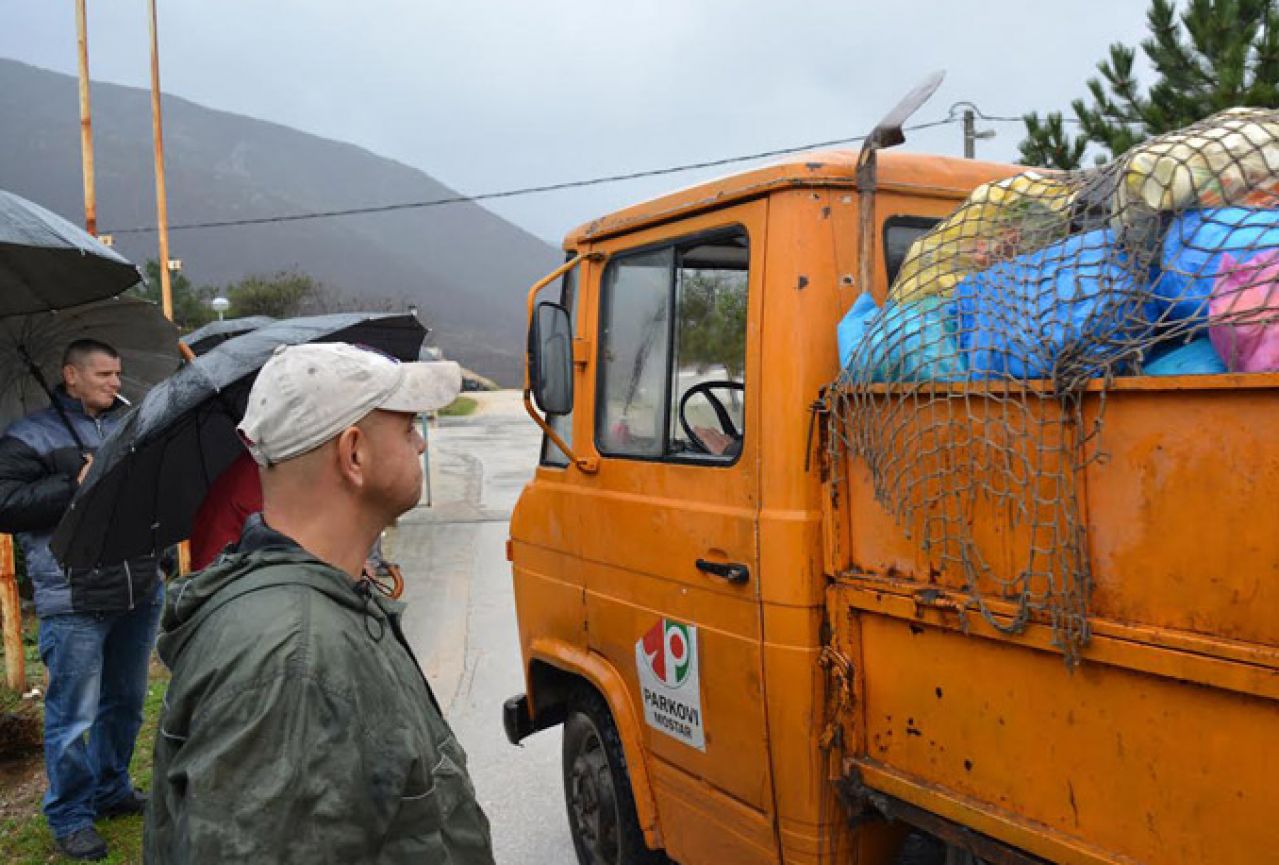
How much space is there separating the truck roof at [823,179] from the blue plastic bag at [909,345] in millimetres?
471

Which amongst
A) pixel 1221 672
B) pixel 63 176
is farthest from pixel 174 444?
pixel 63 176

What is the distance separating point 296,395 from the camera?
1.58 meters

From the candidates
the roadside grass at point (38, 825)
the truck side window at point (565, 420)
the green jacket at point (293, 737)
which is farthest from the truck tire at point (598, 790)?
the green jacket at point (293, 737)

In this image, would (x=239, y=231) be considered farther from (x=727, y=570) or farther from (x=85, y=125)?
(x=727, y=570)

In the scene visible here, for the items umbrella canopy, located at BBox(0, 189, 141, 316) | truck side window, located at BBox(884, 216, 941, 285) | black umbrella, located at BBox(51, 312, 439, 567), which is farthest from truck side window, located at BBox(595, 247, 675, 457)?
umbrella canopy, located at BBox(0, 189, 141, 316)

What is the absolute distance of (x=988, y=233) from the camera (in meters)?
2.26

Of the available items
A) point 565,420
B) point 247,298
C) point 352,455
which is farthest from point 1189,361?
point 247,298

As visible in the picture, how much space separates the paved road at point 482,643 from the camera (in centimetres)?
440

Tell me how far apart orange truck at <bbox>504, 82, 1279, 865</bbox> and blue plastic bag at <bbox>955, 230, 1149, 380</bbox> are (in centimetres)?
10

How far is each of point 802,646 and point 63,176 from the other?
17200 centimetres

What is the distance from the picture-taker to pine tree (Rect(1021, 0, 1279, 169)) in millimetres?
8805

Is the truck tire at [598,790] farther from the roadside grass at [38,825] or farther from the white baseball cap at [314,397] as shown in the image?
the white baseball cap at [314,397]

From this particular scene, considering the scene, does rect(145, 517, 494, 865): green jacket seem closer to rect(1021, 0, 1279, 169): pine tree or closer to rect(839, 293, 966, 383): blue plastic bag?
rect(839, 293, 966, 383): blue plastic bag

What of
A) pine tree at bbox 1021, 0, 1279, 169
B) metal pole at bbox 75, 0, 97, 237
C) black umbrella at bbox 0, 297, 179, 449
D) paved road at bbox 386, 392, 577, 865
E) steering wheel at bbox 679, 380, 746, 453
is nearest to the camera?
steering wheel at bbox 679, 380, 746, 453
